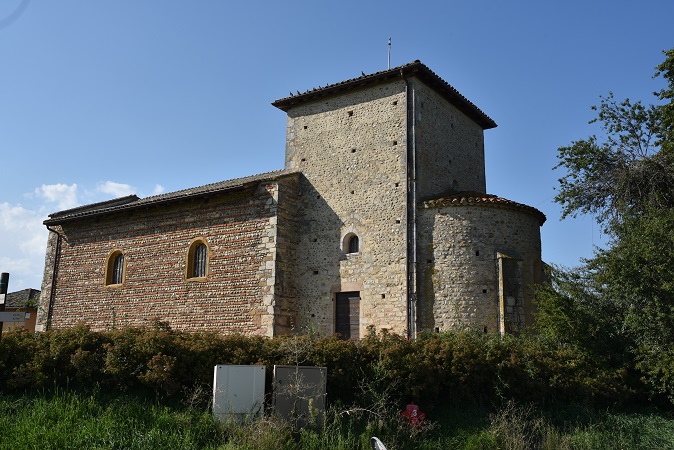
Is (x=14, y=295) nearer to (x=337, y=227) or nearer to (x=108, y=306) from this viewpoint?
(x=108, y=306)

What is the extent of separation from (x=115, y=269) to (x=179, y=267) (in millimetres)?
3343

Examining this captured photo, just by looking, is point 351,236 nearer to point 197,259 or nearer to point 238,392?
point 197,259

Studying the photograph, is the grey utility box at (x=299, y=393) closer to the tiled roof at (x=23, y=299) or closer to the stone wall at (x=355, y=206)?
the stone wall at (x=355, y=206)

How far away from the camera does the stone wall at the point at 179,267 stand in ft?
55.8

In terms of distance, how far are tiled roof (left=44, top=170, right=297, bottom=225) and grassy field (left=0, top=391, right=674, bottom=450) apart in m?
9.02

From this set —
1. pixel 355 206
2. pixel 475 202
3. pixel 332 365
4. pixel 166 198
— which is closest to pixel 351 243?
pixel 355 206

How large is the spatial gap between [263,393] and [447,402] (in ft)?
11.5

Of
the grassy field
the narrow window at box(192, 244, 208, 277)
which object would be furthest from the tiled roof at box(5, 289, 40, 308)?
the grassy field

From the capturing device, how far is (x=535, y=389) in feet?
35.7

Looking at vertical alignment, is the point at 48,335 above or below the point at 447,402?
above

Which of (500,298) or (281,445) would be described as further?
(500,298)

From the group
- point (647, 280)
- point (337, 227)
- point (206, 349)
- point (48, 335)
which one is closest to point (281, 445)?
point (206, 349)

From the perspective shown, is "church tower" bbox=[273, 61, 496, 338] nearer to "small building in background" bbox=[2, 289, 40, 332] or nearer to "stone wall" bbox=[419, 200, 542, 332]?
"stone wall" bbox=[419, 200, 542, 332]

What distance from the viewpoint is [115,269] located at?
20.5 m
